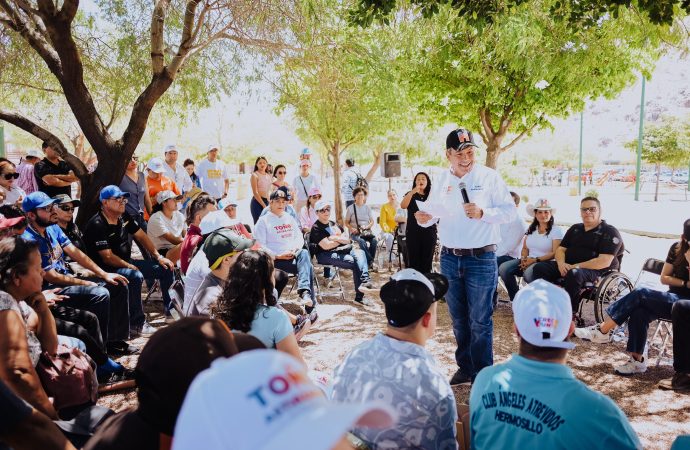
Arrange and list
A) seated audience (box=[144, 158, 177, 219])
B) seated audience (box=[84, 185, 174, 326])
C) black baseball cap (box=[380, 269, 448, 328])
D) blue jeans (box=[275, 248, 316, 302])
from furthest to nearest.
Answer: seated audience (box=[144, 158, 177, 219]) < blue jeans (box=[275, 248, 316, 302]) < seated audience (box=[84, 185, 174, 326]) < black baseball cap (box=[380, 269, 448, 328])

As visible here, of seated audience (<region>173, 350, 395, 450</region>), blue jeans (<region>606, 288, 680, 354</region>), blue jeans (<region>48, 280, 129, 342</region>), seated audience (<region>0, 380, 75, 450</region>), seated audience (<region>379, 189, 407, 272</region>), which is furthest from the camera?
seated audience (<region>379, 189, 407, 272</region>)

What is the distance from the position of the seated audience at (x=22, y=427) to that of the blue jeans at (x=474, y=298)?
10.1 ft

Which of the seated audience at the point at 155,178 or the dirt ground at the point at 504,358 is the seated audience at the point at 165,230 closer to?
the dirt ground at the point at 504,358

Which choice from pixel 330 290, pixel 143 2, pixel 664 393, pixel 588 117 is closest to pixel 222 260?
pixel 664 393

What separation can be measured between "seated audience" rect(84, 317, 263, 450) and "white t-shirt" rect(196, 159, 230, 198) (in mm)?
9484

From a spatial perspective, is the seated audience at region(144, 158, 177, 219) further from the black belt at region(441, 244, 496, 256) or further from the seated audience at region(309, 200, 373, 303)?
the black belt at region(441, 244, 496, 256)

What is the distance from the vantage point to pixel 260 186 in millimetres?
9383

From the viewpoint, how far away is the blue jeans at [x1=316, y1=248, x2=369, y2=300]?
7492mm

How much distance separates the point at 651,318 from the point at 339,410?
467cm

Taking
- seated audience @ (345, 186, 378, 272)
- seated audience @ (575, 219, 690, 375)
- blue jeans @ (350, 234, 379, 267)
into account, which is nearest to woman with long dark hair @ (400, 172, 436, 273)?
blue jeans @ (350, 234, 379, 267)

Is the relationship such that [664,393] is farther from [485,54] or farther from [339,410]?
[485,54]

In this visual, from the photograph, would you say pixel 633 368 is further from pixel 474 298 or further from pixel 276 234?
pixel 276 234

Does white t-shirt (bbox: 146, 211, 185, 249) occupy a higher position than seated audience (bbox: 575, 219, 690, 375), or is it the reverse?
white t-shirt (bbox: 146, 211, 185, 249)

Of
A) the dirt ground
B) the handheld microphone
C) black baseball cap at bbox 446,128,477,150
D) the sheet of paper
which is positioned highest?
black baseball cap at bbox 446,128,477,150
